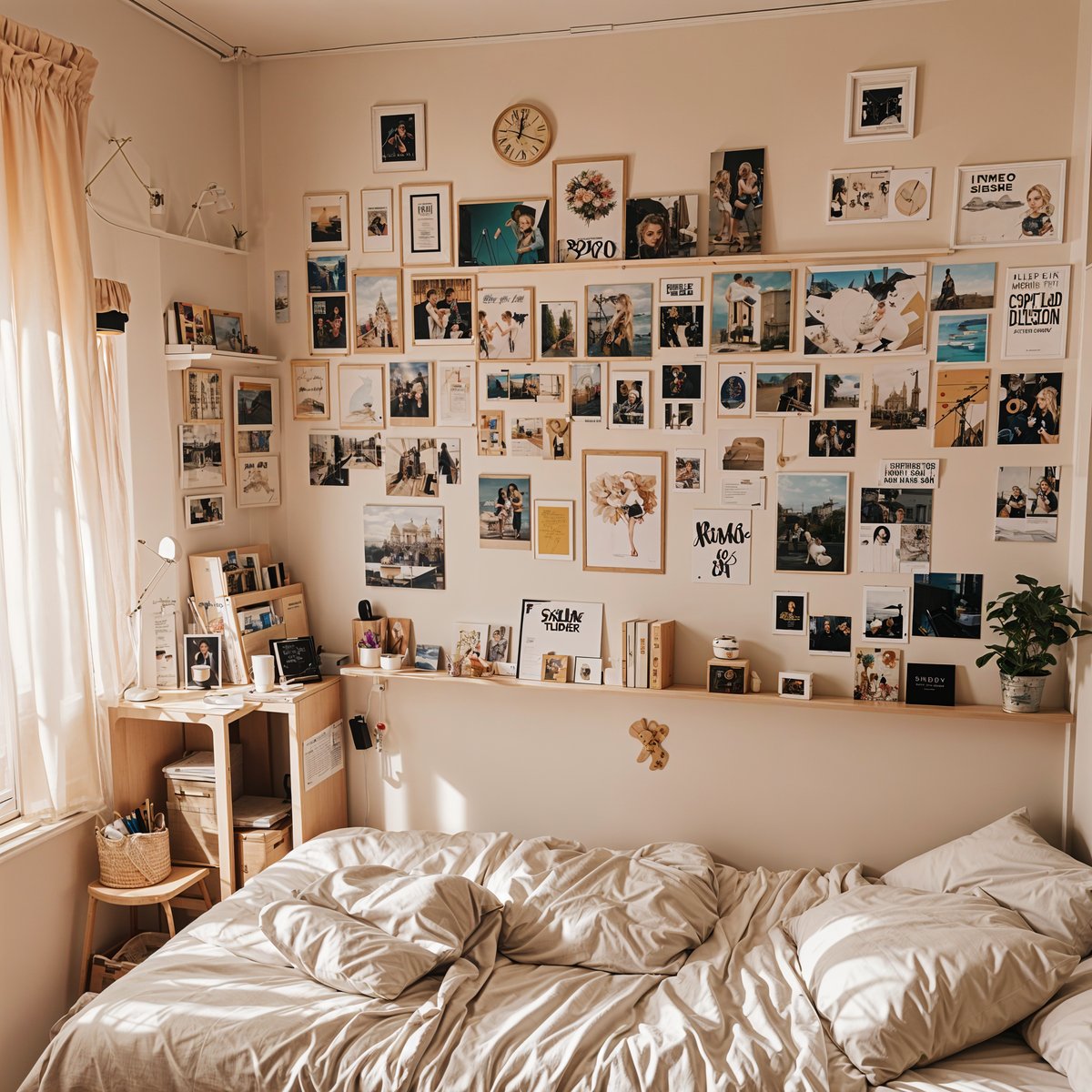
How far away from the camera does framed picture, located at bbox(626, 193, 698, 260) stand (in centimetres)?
305

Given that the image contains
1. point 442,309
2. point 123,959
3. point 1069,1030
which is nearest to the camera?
point 1069,1030

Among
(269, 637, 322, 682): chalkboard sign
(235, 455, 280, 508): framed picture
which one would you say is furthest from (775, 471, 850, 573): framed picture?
(235, 455, 280, 508): framed picture

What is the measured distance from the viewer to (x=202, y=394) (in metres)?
3.22

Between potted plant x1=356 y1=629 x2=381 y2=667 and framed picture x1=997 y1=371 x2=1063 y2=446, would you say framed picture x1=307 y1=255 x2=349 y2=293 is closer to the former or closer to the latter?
potted plant x1=356 y1=629 x2=381 y2=667

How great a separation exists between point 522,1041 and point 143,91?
281 cm

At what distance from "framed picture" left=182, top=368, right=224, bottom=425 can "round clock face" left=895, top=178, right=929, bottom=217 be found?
7.09 feet

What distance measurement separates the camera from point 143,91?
9.85 feet

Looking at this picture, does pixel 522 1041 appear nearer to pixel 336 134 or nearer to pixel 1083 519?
pixel 1083 519

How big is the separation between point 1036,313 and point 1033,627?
88cm

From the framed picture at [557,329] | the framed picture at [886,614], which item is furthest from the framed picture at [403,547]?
the framed picture at [886,614]

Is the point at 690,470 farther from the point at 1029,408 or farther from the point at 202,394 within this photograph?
the point at 202,394

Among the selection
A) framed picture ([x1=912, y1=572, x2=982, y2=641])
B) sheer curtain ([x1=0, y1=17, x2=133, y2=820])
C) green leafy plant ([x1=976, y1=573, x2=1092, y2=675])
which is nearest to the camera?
sheer curtain ([x1=0, y1=17, x2=133, y2=820])

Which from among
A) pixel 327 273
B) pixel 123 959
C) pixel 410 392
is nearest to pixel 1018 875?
pixel 410 392

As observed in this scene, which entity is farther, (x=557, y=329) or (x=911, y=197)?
(x=557, y=329)
